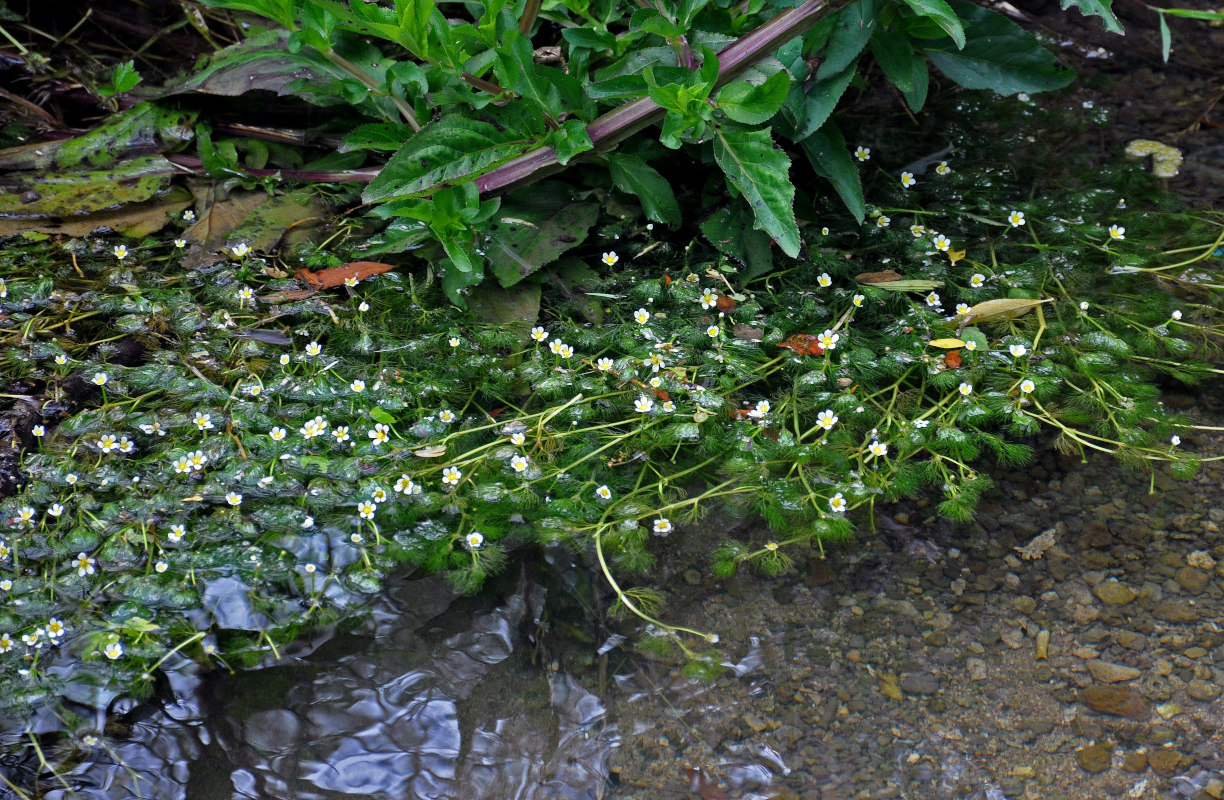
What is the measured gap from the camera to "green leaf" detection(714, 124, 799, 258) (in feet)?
7.07

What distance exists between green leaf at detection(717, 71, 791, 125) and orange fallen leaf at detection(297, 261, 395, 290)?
1171 millimetres

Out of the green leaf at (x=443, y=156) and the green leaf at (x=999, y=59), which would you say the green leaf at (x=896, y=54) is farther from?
the green leaf at (x=443, y=156)

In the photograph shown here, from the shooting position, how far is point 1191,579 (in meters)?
2.00

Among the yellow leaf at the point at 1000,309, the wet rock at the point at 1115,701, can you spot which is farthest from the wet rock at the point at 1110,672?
the yellow leaf at the point at 1000,309

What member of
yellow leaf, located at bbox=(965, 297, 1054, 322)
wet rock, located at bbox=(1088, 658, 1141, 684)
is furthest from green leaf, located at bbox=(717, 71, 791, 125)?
wet rock, located at bbox=(1088, 658, 1141, 684)

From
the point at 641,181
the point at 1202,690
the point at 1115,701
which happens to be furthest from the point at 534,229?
the point at 1202,690

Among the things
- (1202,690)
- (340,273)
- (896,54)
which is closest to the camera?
(1202,690)

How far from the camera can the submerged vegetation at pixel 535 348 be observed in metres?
2.05

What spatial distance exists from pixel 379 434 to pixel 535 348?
520 mm

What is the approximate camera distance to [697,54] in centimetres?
231

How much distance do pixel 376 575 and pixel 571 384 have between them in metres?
0.73

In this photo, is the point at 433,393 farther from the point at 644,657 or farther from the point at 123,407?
the point at 644,657

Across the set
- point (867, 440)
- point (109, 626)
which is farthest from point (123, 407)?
point (867, 440)

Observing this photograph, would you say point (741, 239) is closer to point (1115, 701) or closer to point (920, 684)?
point (920, 684)
